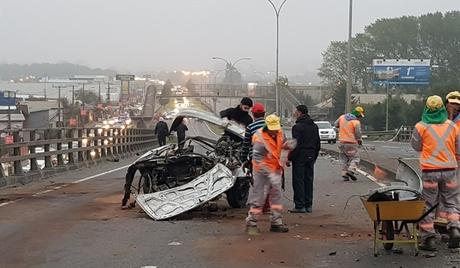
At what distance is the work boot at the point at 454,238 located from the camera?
25.0 feet

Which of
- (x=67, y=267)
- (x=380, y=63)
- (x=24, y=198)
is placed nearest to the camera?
(x=67, y=267)

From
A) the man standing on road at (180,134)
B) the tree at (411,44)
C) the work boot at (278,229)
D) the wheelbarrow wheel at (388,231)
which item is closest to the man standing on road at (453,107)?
the wheelbarrow wheel at (388,231)

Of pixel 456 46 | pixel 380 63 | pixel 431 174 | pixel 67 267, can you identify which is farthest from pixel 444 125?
pixel 456 46

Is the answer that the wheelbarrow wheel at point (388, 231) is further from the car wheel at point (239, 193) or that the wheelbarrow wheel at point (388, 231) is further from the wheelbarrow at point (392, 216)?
the car wheel at point (239, 193)

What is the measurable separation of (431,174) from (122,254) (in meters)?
3.68

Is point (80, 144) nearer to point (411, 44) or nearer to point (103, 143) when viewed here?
point (103, 143)

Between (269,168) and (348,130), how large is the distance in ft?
25.7

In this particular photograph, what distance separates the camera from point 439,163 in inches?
306

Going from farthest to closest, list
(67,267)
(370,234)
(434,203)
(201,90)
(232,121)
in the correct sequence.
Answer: (201,90) → (232,121) → (370,234) → (434,203) → (67,267)

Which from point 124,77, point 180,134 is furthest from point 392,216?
point 124,77

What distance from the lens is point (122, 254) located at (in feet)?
25.5

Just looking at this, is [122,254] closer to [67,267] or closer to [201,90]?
[67,267]

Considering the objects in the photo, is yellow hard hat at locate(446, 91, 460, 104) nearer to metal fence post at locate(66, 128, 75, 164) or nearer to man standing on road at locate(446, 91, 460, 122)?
man standing on road at locate(446, 91, 460, 122)

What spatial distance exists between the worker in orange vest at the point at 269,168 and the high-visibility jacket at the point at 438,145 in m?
2.06
